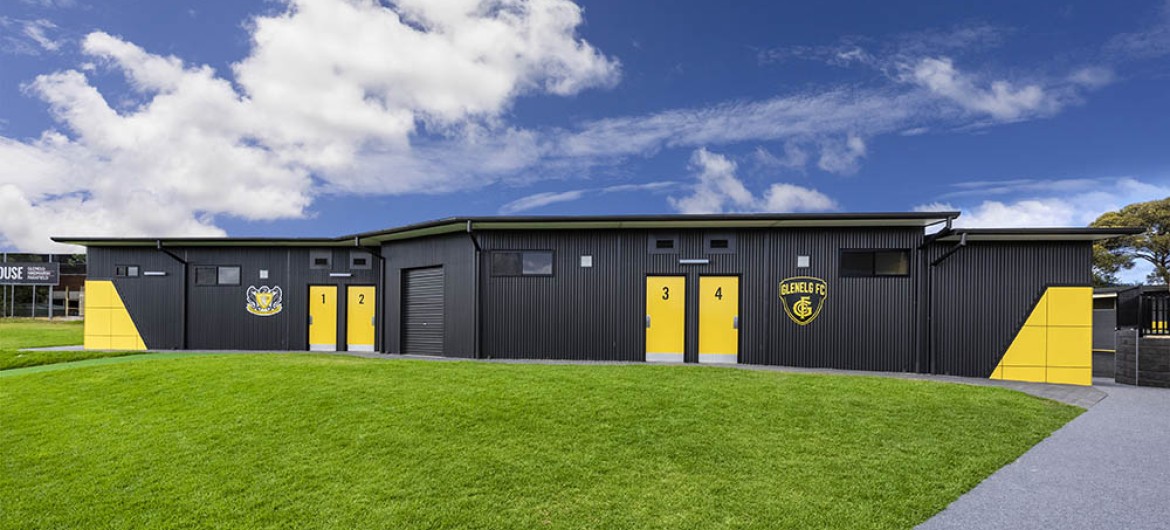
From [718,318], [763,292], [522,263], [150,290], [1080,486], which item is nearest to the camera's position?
[1080,486]

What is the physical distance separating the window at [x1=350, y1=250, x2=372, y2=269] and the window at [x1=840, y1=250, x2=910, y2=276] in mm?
11186

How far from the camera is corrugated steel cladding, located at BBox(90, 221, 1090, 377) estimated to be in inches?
419

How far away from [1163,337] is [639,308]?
31.2 ft

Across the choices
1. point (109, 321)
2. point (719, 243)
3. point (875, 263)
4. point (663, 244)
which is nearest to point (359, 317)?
point (109, 321)

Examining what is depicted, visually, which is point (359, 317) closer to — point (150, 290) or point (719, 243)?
point (150, 290)

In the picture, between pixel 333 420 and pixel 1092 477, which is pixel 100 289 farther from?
pixel 1092 477

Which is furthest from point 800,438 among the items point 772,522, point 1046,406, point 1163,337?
point 1163,337

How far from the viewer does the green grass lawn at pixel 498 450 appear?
3934 mm

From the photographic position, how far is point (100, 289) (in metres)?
15.6

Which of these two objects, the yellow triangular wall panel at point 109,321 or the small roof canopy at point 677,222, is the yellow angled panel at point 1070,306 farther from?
the yellow triangular wall panel at point 109,321

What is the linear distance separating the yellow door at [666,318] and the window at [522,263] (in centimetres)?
217

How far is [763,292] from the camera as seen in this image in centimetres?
1119

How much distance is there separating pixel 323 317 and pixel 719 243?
1026 cm

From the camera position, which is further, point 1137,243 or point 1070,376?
point 1137,243
